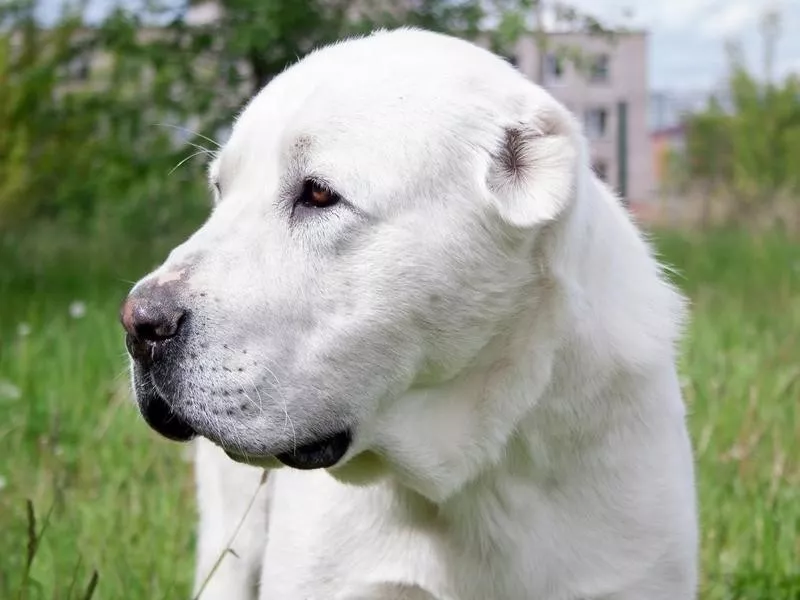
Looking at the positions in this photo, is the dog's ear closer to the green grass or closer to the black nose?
the black nose

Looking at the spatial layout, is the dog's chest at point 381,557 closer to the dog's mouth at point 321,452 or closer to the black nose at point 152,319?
the dog's mouth at point 321,452

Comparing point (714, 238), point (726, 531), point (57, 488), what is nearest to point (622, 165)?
point (714, 238)

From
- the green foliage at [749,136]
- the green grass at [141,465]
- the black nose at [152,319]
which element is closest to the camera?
the black nose at [152,319]

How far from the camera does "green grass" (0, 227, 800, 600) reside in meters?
3.25

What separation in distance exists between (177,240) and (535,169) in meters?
8.60

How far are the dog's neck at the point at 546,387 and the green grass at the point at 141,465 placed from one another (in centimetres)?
74

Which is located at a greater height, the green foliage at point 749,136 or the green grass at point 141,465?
the green grass at point 141,465

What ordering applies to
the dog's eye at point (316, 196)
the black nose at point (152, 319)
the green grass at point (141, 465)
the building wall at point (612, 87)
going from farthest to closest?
the building wall at point (612, 87) → the green grass at point (141, 465) → the dog's eye at point (316, 196) → the black nose at point (152, 319)

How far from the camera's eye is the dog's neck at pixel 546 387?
91.1 inches

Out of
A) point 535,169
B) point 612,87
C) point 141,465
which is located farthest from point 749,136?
point 535,169

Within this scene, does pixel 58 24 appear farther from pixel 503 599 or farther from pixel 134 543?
pixel 503 599

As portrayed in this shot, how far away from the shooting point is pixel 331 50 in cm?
246

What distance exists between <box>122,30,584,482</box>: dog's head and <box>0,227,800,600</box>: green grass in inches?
20.9

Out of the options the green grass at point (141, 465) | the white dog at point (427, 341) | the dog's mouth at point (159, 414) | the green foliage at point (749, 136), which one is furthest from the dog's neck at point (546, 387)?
the green foliage at point (749, 136)
